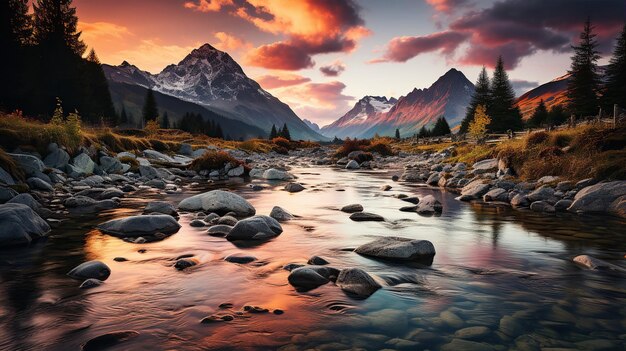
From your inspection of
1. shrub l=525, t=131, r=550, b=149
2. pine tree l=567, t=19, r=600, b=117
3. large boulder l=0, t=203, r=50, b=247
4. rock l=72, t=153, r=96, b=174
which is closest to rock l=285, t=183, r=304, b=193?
rock l=72, t=153, r=96, b=174

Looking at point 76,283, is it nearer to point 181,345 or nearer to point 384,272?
point 181,345

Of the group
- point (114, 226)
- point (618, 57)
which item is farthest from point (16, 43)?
point (618, 57)

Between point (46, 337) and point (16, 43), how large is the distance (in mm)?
60044

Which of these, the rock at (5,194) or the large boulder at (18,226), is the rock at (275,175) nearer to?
the rock at (5,194)

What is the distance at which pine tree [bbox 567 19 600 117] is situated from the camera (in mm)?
54656

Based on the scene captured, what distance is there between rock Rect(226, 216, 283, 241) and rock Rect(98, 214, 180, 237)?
5.92 ft

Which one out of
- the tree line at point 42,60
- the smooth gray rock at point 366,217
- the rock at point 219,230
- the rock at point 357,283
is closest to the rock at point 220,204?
the rock at point 219,230

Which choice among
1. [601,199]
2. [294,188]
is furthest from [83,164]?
[601,199]

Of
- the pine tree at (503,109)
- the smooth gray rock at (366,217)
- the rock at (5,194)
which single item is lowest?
the smooth gray rock at (366,217)

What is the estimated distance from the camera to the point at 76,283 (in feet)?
20.0

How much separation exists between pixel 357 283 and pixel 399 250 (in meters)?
2.06

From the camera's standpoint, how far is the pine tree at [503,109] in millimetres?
65500

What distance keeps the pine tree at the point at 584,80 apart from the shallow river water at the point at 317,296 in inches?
2198

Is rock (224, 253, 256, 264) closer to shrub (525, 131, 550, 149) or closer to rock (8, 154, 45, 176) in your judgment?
rock (8, 154, 45, 176)
